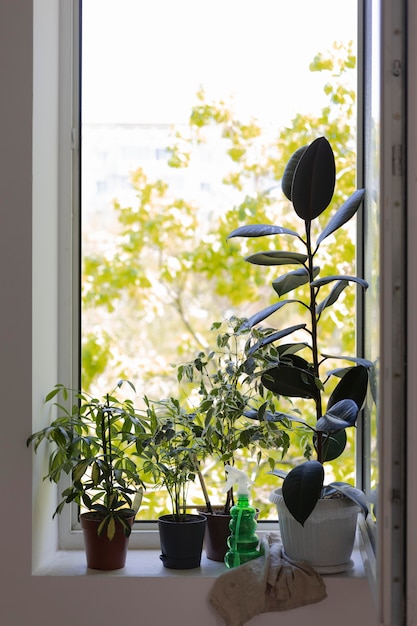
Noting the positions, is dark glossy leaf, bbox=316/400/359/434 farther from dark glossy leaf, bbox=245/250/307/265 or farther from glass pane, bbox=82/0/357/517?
glass pane, bbox=82/0/357/517

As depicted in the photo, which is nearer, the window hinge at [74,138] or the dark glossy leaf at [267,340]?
the dark glossy leaf at [267,340]

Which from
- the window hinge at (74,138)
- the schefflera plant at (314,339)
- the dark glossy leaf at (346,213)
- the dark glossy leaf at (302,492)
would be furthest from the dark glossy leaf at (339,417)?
the window hinge at (74,138)

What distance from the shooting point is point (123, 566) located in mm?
2008

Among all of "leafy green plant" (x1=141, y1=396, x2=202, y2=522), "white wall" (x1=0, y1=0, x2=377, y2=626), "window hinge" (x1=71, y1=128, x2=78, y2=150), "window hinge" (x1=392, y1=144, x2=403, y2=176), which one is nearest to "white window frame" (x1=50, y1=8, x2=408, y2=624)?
"window hinge" (x1=71, y1=128, x2=78, y2=150)

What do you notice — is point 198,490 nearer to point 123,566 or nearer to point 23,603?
point 123,566

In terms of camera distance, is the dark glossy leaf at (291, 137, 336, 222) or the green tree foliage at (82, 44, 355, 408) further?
the green tree foliage at (82, 44, 355, 408)

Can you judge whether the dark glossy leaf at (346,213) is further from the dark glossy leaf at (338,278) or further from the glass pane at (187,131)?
the glass pane at (187,131)

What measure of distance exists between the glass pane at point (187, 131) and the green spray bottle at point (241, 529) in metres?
0.33

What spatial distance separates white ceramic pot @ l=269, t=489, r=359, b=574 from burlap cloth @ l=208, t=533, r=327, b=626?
0.03 m

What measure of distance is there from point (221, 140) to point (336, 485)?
3.56 ft

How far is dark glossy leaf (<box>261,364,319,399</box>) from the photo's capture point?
194cm

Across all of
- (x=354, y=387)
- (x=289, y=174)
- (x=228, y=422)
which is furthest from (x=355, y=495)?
(x=289, y=174)

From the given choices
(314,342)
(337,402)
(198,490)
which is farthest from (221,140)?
(198,490)

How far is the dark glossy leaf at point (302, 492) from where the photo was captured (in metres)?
1.77
